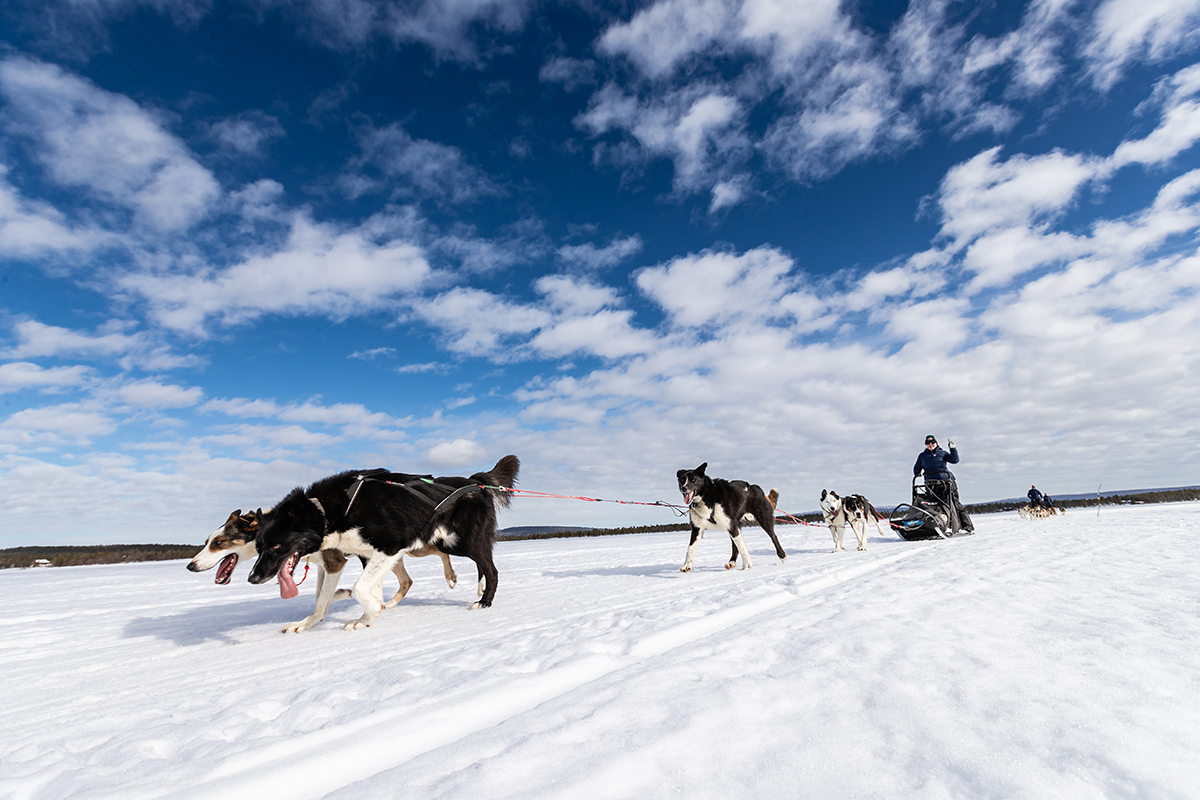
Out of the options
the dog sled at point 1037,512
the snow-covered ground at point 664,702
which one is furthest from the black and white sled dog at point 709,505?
the dog sled at point 1037,512

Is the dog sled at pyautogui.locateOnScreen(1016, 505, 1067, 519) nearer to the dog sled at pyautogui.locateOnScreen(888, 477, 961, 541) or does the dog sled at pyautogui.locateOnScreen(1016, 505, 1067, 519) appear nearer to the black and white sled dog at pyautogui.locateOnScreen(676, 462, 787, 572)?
the dog sled at pyautogui.locateOnScreen(888, 477, 961, 541)

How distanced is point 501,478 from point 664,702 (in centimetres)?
536

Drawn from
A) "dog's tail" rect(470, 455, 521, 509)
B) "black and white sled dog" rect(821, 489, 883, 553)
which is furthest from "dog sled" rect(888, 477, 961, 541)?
"dog's tail" rect(470, 455, 521, 509)

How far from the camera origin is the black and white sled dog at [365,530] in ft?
17.0

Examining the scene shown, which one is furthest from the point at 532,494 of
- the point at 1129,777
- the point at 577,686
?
the point at 1129,777

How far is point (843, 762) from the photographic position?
1825mm

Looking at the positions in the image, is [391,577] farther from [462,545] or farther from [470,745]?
[470,745]

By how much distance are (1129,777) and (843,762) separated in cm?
83

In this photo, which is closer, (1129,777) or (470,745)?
(1129,777)

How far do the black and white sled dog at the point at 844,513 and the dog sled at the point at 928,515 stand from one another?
53.2 inches

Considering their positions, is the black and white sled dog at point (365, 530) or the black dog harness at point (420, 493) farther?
the black dog harness at point (420, 493)

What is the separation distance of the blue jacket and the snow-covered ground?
923 cm

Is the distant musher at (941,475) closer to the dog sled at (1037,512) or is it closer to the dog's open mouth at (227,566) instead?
the dog sled at (1037,512)

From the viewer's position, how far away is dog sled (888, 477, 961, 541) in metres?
13.5
